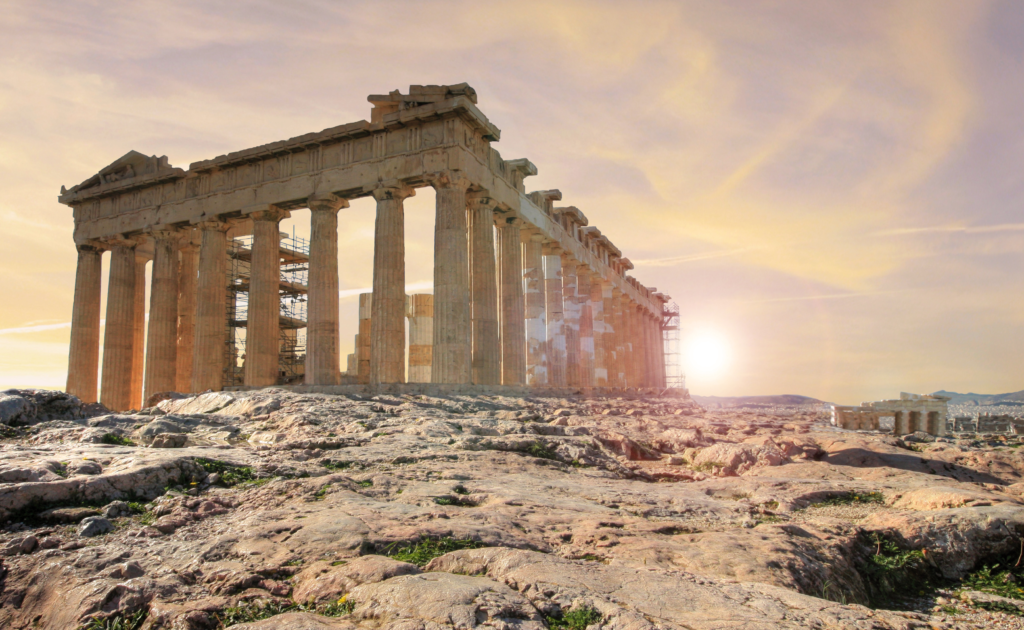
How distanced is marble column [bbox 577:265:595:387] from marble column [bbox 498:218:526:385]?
7.77 metres

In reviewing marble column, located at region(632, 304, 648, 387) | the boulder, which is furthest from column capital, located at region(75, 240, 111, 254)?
marble column, located at region(632, 304, 648, 387)

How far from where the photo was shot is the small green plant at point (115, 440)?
361 inches

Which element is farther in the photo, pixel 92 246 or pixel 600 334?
pixel 600 334

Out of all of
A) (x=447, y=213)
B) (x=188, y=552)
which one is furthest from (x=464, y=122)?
(x=188, y=552)

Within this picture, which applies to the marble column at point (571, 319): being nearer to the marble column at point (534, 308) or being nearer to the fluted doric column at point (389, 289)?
the marble column at point (534, 308)

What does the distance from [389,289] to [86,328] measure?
17.9 metres

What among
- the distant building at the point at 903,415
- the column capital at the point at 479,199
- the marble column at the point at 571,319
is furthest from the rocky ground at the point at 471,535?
the marble column at the point at 571,319

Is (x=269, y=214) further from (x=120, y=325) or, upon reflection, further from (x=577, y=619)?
(x=577, y=619)

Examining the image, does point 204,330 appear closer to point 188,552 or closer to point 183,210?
point 183,210

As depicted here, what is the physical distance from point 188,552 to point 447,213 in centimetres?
1814

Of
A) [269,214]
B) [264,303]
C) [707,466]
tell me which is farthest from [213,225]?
[707,466]

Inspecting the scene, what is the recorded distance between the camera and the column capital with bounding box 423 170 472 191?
22281 mm

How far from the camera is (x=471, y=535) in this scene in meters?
5.39

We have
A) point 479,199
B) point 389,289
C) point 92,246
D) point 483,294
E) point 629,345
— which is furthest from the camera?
point 629,345
